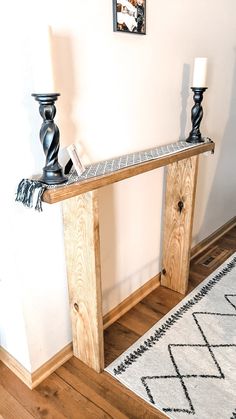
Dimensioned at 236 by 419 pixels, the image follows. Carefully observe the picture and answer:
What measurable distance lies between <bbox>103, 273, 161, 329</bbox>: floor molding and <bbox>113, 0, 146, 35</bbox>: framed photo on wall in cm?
148

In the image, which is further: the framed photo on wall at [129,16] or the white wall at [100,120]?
the framed photo on wall at [129,16]

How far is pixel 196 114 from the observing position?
185 cm

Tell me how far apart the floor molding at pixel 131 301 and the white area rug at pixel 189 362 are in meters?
0.22

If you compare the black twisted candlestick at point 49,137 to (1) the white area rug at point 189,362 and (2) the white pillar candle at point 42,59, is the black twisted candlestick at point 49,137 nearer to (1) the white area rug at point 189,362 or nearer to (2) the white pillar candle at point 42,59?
(2) the white pillar candle at point 42,59

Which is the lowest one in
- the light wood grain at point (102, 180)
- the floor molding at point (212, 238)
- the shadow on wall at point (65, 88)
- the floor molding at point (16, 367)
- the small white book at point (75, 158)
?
the floor molding at point (212, 238)

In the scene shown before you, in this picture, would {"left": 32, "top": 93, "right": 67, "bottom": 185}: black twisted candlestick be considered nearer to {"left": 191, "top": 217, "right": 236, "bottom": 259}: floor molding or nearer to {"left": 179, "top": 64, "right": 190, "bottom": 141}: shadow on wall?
{"left": 179, "top": 64, "right": 190, "bottom": 141}: shadow on wall

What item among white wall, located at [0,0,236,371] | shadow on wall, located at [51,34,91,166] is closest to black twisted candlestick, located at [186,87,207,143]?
white wall, located at [0,0,236,371]

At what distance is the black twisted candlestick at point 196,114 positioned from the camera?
69.7 inches

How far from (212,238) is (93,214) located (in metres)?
1.82

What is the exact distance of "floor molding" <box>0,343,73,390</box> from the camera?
153 cm

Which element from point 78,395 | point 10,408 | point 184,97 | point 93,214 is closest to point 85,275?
point 93,214

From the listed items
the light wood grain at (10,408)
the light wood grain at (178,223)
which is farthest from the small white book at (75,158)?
the light wood grain at (10,408)

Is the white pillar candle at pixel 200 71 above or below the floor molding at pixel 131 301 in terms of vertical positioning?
above

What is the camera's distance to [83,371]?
1607mm
